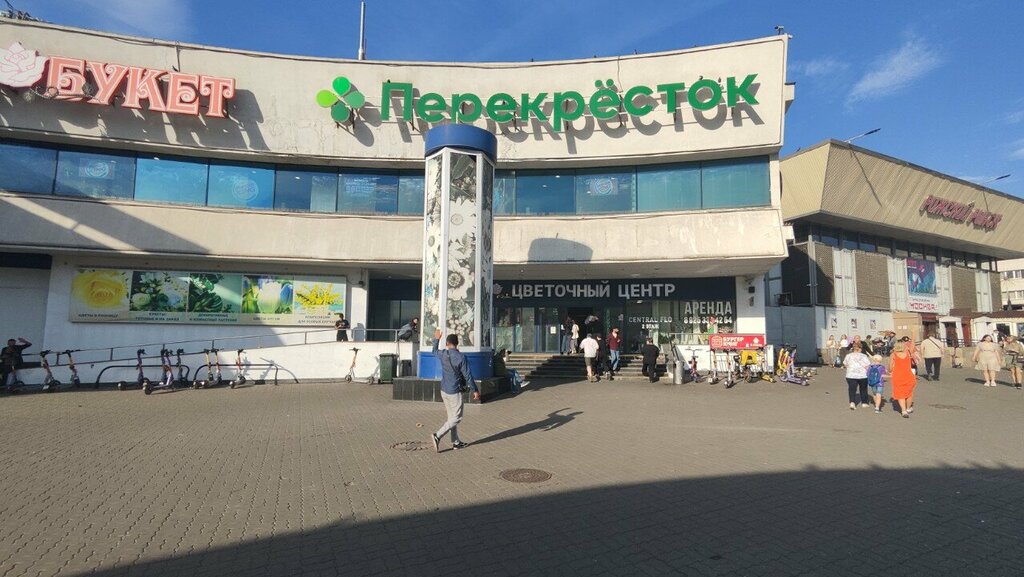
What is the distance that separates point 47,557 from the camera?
13.6ft

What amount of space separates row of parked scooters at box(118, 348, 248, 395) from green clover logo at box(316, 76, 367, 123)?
9022 mm

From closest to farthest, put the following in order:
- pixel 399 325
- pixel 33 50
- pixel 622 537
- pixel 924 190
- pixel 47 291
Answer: pixel 622 537, pixel 33 50, pixel 47 291, pixel 399 325, pixel 924 190

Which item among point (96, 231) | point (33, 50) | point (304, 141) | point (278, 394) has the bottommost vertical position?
point (278, 394)

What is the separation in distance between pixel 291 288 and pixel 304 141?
548 centimetres

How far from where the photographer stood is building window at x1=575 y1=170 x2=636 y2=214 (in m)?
19.7

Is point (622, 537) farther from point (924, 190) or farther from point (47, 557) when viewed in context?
point (924, 190)

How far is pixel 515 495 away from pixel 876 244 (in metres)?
32.8

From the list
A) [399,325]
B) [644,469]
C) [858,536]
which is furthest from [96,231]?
[858,536]

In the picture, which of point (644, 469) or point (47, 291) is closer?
point (644, 469)

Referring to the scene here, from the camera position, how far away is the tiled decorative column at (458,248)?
1323 centimetres

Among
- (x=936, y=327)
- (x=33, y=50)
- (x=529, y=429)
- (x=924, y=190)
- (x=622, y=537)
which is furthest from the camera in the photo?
(x=936, y=327)

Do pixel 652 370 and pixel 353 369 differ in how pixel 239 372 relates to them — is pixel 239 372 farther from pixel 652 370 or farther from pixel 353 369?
pixel 652 370

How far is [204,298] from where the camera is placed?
1859cm

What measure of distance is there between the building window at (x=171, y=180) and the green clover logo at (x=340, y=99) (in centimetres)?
495
